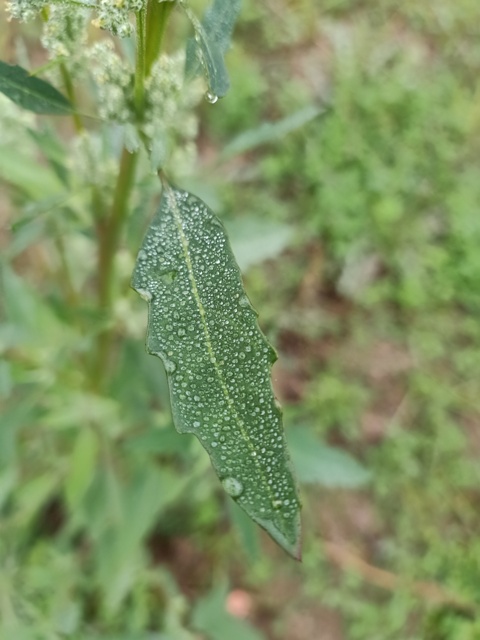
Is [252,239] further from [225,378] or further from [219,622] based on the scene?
[219,622]

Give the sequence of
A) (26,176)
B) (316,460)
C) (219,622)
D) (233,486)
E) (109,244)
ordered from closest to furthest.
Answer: (233,486), (109,244), (26,176), (316,460), (219,622)

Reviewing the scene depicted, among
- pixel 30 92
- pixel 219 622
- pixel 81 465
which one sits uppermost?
pixel 30 92

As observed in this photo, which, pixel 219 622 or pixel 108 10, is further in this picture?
pixel 219 622

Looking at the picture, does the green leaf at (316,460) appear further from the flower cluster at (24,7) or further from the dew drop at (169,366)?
the flower cluster at (24,7)

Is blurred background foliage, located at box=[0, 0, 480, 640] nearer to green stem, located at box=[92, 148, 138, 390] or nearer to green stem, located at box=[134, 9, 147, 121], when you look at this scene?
green stem, located at box=[92, 148, 138, 390]

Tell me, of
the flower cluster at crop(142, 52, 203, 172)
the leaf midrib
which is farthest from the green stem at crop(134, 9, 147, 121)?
the leaf midrib

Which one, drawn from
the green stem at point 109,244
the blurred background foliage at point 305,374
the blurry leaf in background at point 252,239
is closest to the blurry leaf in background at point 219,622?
the blurred background foliage at point 305,374

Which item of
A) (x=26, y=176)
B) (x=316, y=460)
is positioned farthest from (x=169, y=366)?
(x=316, y=460)

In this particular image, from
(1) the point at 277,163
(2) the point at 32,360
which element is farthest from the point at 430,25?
(2) the point at 32,360
